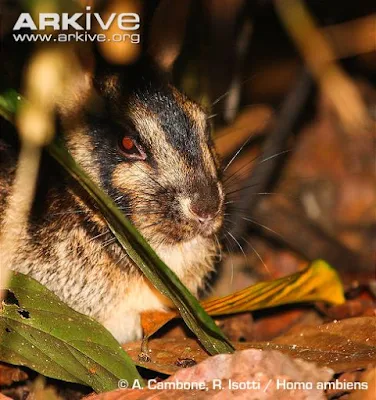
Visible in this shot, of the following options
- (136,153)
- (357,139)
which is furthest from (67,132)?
Answer: (357,139)

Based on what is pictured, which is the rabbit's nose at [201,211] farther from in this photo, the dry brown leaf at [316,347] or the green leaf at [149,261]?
the dry brown leaf at [316,347]

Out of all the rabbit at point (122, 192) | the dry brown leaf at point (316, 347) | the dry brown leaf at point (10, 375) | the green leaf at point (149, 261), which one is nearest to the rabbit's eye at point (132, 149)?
the rabbit at point (122, 192)

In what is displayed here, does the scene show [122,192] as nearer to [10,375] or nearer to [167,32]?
[167,32]

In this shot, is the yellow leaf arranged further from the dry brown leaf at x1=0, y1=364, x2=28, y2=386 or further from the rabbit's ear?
the rabbit's ear

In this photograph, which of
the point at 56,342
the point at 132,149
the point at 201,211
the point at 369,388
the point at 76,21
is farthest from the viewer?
the point at 76,21

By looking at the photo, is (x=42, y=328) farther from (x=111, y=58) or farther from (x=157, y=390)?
(x=111, y=58)

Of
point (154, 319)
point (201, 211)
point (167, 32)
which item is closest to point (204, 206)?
point (201, 211)
